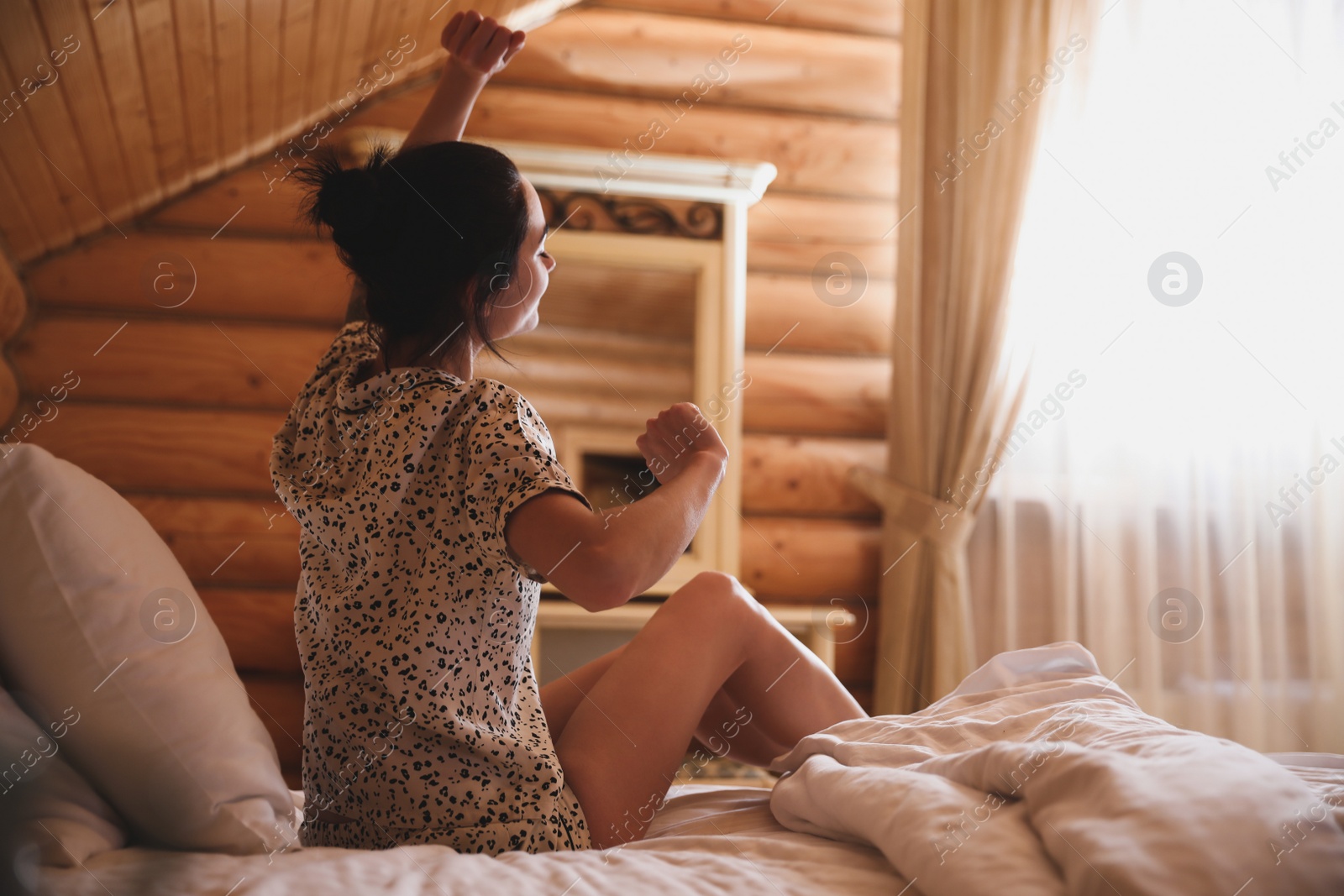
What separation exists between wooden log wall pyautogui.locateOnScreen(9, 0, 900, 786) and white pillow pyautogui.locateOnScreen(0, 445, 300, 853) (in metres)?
1.27

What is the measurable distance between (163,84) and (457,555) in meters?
1.26

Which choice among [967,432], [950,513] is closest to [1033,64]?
[967,432]

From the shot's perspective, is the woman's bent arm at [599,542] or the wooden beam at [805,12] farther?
the wooden beam at [805,12]

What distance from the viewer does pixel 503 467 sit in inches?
31.9

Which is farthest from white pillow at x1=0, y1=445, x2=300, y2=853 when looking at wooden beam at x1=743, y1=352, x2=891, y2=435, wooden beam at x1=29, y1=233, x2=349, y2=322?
wooden beam at x1=743, y1=352, x2=891, y2=435

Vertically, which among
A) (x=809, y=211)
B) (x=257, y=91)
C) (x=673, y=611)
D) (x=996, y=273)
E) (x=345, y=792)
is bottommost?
(x=345, y=792)

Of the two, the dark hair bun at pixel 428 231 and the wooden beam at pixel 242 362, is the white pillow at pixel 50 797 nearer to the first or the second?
the dark hair bun at pixel 428 231

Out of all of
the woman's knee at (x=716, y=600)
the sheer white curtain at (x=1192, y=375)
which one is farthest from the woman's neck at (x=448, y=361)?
the sheer white curtain at (x=1192, y=375)

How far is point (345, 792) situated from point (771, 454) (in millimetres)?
1607

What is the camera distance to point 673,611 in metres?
1.06

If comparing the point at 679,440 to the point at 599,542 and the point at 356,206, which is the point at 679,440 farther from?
the point at 356,206

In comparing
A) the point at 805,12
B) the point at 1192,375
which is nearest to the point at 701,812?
the point at 1192,375

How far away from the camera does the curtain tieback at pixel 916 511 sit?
2160mm

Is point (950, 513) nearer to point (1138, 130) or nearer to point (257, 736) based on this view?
point (1138, 130)
